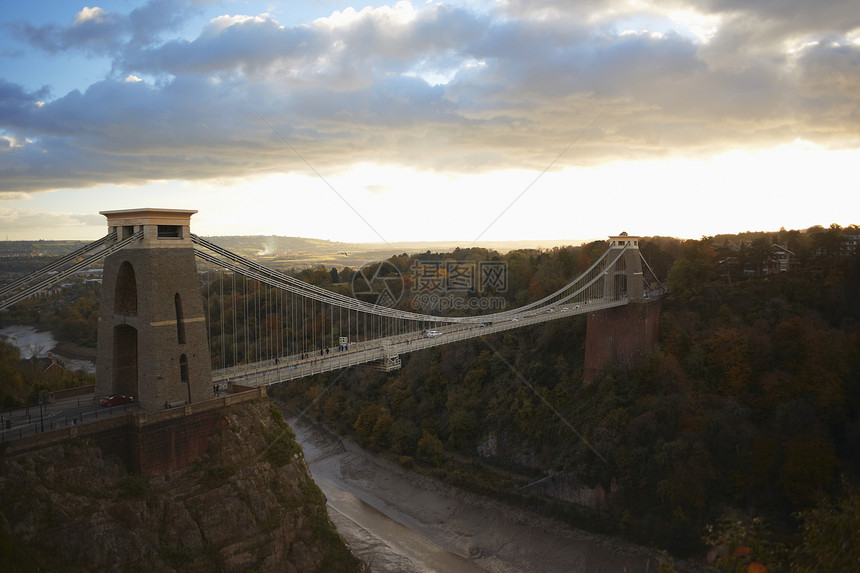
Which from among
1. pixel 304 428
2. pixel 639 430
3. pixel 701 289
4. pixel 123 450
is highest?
pixel 701 289

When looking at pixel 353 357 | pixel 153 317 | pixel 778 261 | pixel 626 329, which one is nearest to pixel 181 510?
pixel 153 317

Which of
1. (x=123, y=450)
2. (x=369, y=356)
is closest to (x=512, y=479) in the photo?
(x=369, y=356)

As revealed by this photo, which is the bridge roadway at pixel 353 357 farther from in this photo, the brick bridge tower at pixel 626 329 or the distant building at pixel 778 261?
the distant building at pixel 778 261

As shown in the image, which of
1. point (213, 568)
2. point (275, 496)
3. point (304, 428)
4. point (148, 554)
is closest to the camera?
point (148, 554)

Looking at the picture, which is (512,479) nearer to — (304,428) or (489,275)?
(304,428)

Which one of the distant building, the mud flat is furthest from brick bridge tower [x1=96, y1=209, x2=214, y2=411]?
the distant building

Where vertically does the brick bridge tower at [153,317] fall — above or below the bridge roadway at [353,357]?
above

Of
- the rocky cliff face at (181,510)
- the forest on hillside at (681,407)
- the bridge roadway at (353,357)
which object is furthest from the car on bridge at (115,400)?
the forest on hillside at (681,407)
